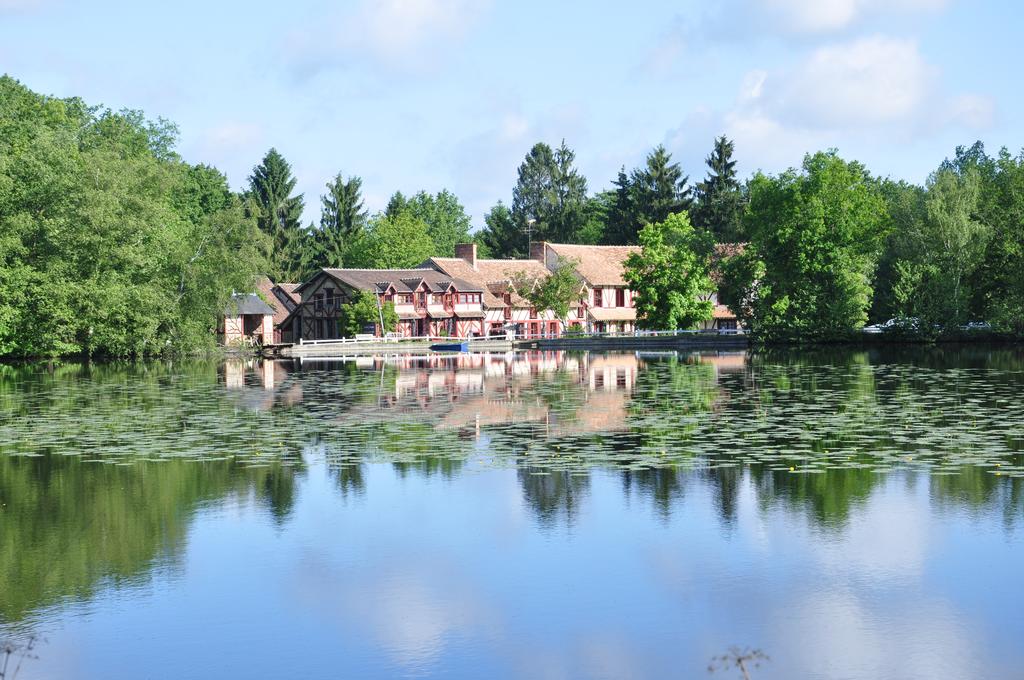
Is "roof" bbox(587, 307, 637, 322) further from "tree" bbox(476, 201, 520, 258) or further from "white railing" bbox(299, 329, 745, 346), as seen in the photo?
"tree" bbox(476, 201, 520, 258)

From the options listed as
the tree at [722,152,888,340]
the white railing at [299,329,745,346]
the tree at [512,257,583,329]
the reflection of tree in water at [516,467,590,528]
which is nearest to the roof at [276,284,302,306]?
the white railing at [299,329,745,346]

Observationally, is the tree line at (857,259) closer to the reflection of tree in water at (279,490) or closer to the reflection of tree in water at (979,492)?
the reflection of tree in water at (979,492)

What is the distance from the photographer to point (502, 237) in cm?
12888

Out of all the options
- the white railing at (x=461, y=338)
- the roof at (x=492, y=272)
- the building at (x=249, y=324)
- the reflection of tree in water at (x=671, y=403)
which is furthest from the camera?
the roof at (x=492, y=272)

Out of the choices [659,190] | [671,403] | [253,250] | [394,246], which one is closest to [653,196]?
[659,190]

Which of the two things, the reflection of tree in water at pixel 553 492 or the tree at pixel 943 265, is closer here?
the reflection of tree in water at pixel 553 492

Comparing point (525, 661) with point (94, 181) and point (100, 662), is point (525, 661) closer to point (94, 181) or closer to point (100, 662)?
point (100, 662)

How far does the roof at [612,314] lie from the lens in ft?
339

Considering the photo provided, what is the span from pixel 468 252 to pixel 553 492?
8710cm

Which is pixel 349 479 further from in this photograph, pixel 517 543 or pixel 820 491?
pixel 820 491

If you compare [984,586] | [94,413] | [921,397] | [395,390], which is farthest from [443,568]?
[395,390]

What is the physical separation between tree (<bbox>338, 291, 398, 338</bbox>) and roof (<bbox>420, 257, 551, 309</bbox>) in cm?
1069

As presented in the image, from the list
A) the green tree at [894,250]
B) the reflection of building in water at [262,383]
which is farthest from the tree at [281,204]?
the green tree at [894,250]

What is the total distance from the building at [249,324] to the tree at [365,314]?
21.3 feet
